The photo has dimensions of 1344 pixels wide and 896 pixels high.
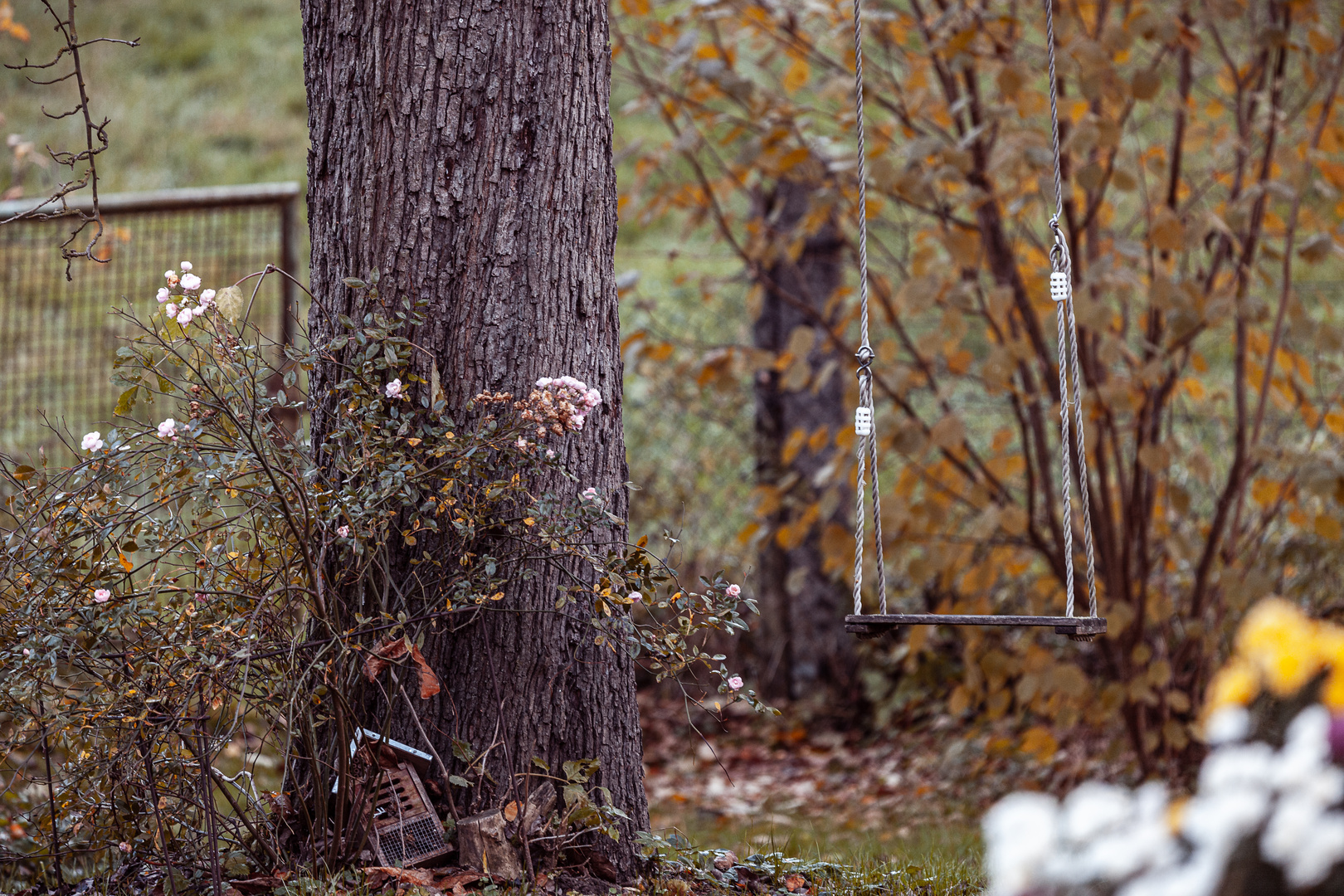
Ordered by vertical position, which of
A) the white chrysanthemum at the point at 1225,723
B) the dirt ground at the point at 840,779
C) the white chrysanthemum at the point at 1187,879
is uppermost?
the white chrysanthemum at the point at 1225,723

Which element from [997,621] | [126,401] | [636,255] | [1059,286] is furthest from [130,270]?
[997,621]

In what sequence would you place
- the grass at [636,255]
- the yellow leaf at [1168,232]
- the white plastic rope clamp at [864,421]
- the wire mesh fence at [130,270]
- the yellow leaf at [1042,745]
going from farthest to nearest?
the wire mesh fence at [130,270]
the yellow leaf at [1042,745]
the grass at [636,255]
the yellow leaf at [1168,232]
the white plastic rope clamp at [864,421]

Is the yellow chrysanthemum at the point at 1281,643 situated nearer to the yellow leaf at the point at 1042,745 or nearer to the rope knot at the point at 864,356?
the rope knot at the point at 864,356

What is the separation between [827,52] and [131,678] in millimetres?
3550

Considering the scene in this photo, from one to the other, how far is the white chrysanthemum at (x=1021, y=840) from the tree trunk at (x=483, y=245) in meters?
1.35

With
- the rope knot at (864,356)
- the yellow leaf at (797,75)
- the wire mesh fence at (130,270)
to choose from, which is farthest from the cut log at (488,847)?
the wire mesh fence at (130,270)

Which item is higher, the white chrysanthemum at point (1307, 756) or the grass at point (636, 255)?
the grass at point (636, 255)

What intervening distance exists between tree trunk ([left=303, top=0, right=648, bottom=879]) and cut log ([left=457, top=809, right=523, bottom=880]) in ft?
0.29

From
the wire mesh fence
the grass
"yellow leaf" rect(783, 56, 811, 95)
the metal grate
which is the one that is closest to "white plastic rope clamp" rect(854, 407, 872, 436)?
the grass

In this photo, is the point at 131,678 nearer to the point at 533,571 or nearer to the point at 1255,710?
the point at 533,571

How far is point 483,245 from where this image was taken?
2098 millimetres

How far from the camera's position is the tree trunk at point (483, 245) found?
6.79ft

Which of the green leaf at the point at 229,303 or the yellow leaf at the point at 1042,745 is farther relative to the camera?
the yellow leaf at the point at 1042,745

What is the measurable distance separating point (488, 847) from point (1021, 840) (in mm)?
1371
